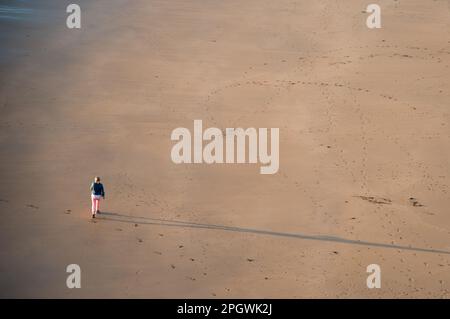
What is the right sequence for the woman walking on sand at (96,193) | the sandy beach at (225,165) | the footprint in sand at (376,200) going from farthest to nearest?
the footprint in sand at (376,200)
the woman walking on sand at (96,193)
the sandy beach at (225,165)

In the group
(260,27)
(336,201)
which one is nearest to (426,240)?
(336,201)

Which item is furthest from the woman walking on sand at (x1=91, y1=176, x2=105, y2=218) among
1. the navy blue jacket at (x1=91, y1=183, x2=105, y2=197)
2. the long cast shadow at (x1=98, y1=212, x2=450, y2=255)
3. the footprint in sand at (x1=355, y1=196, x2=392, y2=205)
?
the footprint in sand at (x1=355, y1=196, x2=392, y2=205)

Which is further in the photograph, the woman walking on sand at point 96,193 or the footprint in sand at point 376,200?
the footprint in sand at point 376,200

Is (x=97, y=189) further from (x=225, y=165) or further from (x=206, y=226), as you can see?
(x=225, y=165)

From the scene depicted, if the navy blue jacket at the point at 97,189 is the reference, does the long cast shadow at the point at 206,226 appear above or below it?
below

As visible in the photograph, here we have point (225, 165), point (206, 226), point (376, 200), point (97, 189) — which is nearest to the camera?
point (97, 189)

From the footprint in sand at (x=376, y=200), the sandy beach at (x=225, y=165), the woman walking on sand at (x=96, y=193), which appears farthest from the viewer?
the footprint in sand at (x=376, y=200)

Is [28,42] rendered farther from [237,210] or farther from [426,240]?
[426,240]

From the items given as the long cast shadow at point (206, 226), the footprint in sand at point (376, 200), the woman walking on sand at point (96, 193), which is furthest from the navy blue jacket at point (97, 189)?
the footprint in sand at point (376, 200)

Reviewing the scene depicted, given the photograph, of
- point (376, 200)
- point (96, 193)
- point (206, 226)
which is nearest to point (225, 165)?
point (206, 226)

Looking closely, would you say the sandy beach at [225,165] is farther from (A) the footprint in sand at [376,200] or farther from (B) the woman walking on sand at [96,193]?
(B) the woman walking on sand at [96,193]
